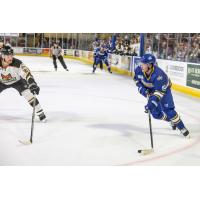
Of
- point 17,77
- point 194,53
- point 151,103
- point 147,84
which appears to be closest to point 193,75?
point 194,53

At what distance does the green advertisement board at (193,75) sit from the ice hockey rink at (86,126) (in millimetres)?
738

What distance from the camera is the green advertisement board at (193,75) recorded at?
5.25 meters

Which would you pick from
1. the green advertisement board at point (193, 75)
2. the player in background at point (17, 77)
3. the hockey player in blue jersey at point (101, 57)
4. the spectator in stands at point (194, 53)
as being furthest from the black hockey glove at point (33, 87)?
the green advertisement board at point (193, 75)

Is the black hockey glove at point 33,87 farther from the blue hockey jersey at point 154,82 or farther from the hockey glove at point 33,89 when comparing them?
the blue hockey jersey at point 154,82

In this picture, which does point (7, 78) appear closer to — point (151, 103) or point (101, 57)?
point (151, 103)

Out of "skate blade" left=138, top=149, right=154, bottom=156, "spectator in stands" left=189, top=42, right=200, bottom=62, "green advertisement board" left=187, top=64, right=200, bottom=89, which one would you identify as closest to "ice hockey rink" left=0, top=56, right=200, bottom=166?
"skate blade" left=138, top=149, right=154, bottom=156

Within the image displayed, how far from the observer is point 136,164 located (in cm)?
297

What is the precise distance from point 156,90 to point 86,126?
727 millimetres

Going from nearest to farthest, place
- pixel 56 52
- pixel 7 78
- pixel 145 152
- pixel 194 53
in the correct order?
pixel 145 152 < pixel 56 52 < pixel 7 78 < pixel 194 53

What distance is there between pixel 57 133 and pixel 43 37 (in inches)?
31.8

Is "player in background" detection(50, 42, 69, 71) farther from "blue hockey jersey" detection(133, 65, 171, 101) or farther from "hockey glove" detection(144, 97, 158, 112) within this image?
"hockey glove" detection(144, 97, 158, 112)

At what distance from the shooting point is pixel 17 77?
3.62 meters

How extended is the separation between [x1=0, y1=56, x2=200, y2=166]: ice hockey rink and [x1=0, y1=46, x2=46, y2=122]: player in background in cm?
10
